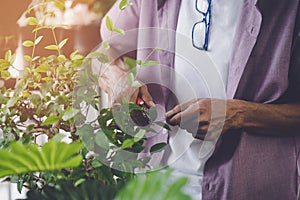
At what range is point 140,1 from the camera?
1.65 metres

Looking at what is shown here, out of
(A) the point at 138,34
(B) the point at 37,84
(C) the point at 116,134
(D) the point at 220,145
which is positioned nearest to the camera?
(C) the point at 116,134

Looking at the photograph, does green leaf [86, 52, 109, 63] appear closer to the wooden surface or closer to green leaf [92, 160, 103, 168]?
green leaf [92, 160, 103, 168]

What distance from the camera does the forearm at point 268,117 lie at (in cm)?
143

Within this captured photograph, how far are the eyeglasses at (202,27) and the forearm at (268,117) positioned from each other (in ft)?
0.58

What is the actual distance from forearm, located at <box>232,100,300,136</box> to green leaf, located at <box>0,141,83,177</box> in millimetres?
765

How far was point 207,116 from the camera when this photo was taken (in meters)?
1.43

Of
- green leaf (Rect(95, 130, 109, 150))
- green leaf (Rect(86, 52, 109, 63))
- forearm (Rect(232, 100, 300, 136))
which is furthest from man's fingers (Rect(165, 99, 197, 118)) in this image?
green leaf (Rect(95, 130, 109, 150))

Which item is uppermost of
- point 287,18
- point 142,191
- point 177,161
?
point 287,18

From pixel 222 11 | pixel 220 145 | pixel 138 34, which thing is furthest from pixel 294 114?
pixel 138 34

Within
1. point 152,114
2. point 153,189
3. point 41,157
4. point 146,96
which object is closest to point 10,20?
point 146,96

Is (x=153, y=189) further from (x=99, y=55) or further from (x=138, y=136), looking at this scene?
(x=99, y=55)

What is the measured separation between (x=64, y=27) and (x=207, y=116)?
72cm

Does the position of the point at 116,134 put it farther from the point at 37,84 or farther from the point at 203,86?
the point at 203,86

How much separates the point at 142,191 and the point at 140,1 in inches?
40.9
